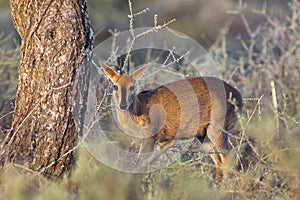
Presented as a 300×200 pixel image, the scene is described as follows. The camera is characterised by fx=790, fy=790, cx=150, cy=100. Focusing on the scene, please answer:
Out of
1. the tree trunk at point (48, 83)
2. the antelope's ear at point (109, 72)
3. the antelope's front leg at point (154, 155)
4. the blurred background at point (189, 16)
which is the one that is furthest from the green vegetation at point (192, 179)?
the blurred background at point (189, 16)

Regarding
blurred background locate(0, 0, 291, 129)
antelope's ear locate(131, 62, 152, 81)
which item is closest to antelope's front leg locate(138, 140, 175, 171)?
antelope's ear locate(131, 62, 152, 81)

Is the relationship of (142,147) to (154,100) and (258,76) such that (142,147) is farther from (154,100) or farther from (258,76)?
(258,76)

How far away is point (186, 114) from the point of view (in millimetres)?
7285

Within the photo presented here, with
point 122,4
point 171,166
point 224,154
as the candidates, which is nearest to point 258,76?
point 224,154

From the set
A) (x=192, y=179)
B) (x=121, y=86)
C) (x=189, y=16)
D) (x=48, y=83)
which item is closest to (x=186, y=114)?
(x=121, y=86)

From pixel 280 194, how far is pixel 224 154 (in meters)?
1.64

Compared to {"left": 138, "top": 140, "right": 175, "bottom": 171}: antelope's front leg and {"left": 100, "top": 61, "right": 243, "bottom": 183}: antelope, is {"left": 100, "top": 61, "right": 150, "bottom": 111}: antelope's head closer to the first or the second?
{"left": 100, "top": 61, "right": 243, "bottom": 183}: antelope

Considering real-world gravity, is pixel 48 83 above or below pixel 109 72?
above

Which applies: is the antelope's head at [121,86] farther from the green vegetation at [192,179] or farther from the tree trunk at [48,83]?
the tree trunk at [48,83]

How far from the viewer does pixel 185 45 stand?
14.4 meters

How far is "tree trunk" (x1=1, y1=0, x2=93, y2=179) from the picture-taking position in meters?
5.89

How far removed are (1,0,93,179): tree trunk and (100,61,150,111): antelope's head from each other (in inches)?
32.4

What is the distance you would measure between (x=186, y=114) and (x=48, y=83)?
1.79m

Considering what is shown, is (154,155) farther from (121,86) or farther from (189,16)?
(189,16)
